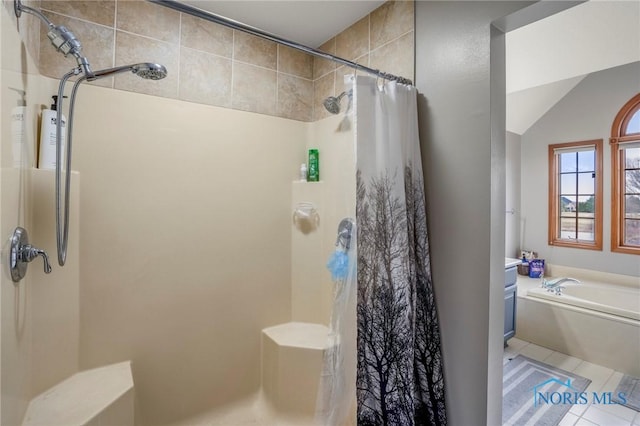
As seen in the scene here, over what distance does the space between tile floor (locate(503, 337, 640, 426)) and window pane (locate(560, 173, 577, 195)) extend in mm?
1979

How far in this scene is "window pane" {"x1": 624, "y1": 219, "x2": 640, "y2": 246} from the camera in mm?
3076

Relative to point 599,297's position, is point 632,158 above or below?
above

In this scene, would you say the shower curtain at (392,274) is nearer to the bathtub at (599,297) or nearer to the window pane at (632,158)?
the bathtub at (599,297)

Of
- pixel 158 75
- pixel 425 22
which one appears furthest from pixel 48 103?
pixel 425 22

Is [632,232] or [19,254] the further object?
[632,232]

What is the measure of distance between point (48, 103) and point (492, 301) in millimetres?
2127

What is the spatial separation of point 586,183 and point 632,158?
0.44 m

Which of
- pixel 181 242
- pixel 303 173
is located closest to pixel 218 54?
pixel 303 173

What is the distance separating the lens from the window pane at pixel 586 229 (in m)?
3.38

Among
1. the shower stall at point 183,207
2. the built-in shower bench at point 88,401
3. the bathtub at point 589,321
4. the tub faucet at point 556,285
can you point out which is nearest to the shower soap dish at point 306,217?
the shower stall at point 183,207

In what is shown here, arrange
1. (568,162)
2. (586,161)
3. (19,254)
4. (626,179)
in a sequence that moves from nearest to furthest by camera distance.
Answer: (19,254) < (626,179) < (586,161) < (568,162)

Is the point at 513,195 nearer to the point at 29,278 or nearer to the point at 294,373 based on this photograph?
the point at 294,373

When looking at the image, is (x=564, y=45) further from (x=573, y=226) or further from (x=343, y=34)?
(x=573, y=226)

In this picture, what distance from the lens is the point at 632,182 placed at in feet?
10.2
